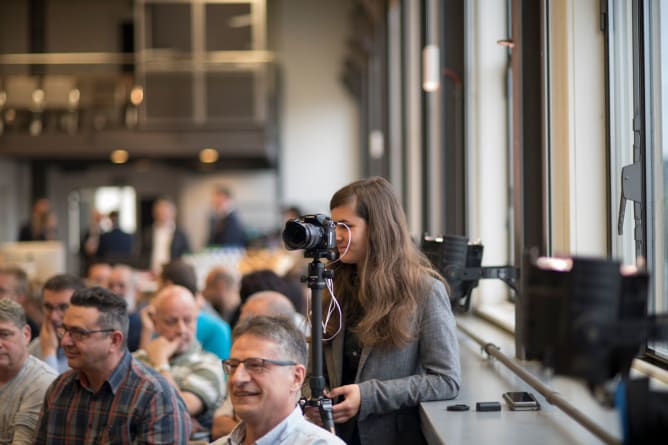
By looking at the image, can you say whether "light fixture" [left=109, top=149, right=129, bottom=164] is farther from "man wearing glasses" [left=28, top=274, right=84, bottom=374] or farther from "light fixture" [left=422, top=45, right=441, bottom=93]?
"man wearing glasses" [left=28, top=274, right=84, bottom=374]

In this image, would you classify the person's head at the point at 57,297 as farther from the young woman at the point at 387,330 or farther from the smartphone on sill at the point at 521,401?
the smartphone on sill at the point at 521,401

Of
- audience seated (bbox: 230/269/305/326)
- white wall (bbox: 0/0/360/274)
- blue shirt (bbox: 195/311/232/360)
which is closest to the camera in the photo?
blue shirt (bbox: 195/311/232/360)

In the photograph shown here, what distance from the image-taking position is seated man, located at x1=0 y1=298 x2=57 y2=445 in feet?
10.7

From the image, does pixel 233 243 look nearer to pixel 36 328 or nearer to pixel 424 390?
pixel 36 328

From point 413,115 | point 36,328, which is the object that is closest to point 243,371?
point 36,328

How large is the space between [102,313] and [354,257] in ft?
2.85

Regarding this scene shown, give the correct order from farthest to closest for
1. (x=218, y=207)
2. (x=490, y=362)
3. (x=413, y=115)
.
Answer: (x=218, y=207), (x=413, y=115), (x=490, y=362)

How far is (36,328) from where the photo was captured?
522cm

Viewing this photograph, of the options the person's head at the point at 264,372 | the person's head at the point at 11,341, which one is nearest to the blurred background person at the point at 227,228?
the person's head at the point at 11,341

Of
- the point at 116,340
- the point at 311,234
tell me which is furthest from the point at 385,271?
the point at 116,340

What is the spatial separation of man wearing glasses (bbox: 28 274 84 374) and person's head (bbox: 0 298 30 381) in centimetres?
68

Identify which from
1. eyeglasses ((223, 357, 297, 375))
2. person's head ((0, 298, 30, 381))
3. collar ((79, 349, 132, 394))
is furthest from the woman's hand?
person's head ((0, 298, 30, 381))

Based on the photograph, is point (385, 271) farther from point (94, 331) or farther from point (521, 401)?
point (94, 331)

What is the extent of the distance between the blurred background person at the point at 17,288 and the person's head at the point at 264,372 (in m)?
3.16
